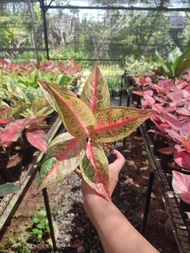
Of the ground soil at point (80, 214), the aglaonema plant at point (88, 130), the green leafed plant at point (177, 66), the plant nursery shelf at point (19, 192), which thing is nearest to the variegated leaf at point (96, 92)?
the aglaonema plant at point (88, 130)

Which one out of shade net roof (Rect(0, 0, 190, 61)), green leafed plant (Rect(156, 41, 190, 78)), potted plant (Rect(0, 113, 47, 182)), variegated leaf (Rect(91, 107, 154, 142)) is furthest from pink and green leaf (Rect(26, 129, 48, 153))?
shade net roof (Rect(0, 0, 190, 61))

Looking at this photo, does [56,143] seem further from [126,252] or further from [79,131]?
[126,252]

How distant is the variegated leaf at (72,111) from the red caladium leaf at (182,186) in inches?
10.3

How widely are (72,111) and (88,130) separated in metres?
0.09

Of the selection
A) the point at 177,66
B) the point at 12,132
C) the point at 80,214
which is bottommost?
the point at 80,214

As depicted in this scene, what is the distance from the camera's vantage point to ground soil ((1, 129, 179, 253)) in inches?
56.4

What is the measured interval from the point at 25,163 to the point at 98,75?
2.20 feet

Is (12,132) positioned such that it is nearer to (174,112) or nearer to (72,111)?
(72,111)

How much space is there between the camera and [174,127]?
31.0 inches

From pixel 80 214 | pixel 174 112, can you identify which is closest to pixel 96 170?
pixel 174 112

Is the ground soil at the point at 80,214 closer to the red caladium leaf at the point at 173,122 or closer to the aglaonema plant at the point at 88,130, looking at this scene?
the red caladium leaf at the point at 173,122

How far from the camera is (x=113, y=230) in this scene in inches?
20.7

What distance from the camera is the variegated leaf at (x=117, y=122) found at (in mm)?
434

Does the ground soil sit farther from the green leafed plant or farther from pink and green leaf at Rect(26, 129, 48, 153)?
the green leafed plant
